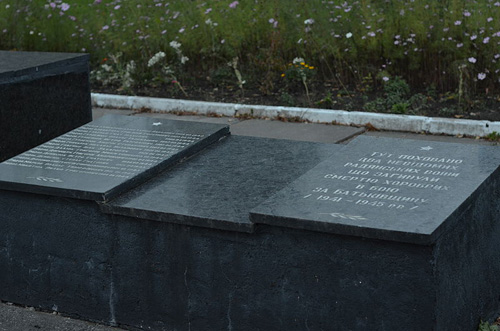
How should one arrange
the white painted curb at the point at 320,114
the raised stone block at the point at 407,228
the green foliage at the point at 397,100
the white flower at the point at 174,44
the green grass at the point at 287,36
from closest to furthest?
1. the raised stone block at the point at 407,228
2. the white painted curb at the point at 320,114
3. the green foliage at the point at 397,100
4. the green grass at the point at 287,36
5. the white flower at the point at 174,44

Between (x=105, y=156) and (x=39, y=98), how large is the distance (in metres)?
1.80

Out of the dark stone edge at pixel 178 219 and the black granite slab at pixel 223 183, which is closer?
the dark stone edge at pixel 178 219

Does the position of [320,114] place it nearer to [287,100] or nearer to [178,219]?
[287,100]

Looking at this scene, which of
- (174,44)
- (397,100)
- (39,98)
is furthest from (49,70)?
(397,100)

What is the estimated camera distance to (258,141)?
4.63m

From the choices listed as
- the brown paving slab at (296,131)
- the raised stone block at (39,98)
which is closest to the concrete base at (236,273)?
the raised stone block at (39,98)

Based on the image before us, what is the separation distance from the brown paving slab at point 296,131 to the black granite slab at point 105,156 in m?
2.16

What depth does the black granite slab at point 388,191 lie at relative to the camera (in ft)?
10.4

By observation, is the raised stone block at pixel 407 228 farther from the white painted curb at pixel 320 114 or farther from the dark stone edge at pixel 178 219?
the white painted curb at pixel 320 114

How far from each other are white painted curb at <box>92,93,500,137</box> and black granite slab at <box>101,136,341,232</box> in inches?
99.9

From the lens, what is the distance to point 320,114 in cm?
733

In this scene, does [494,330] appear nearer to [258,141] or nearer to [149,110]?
[258,141]

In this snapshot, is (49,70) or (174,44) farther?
(174,44)

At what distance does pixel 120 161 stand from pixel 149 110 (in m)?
4.12
